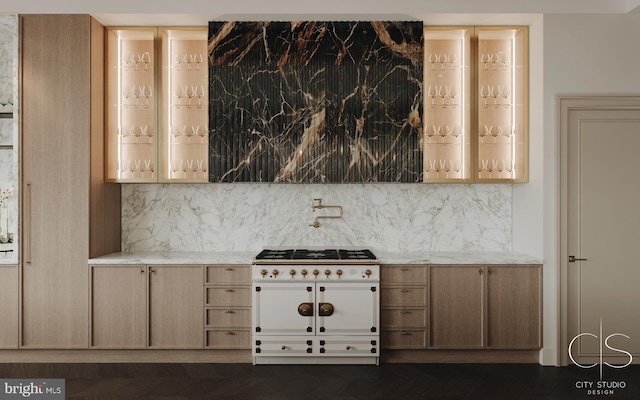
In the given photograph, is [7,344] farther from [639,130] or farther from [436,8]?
[639,130]

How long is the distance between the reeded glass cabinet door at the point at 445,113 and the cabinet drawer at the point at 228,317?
84.7 inches

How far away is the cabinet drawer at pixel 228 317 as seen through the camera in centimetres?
401

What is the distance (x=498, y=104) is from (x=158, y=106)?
326 centimetres

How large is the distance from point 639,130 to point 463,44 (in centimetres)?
172

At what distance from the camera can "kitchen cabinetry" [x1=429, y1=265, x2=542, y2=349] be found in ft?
13.1

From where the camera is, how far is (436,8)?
162 inches

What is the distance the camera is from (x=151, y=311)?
4.00 m

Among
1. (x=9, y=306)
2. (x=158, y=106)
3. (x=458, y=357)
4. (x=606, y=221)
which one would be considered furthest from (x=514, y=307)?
(x=9, y=306)

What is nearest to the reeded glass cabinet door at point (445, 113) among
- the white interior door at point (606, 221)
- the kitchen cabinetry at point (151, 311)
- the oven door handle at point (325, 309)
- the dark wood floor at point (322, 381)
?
the white interior door at point (606, 221)

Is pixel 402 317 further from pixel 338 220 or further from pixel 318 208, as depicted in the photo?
pixel 318 208

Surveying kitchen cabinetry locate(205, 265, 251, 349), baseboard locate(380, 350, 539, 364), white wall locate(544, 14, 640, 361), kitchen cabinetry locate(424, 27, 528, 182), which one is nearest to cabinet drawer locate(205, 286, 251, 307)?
kitchen cabinetry locate(205, 265, 251, 349)

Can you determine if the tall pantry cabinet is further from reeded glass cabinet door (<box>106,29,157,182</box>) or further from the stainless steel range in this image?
the stainless steel range

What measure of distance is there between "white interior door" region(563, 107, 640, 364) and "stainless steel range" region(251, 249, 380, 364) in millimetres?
1805

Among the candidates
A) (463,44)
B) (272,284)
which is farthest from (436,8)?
(272,284)
